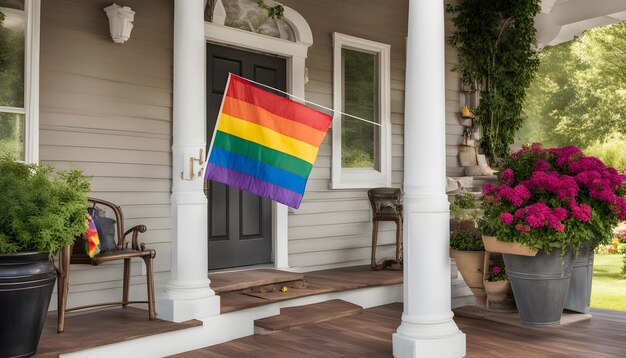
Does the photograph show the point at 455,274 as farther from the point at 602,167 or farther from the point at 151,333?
the point at 151,333

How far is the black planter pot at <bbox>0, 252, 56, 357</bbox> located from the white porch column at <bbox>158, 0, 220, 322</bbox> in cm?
111

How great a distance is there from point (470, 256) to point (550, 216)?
937 mm

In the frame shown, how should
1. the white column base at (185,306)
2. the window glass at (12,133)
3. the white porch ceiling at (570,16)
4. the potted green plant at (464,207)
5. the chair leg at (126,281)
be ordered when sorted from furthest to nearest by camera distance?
1. the white porch ceiling at (570,16)
2. the potted green plant at (464,207)
3. the chair leg at (126,281)
4. the white column base at (185,306)
5. the window glass at (12,133)

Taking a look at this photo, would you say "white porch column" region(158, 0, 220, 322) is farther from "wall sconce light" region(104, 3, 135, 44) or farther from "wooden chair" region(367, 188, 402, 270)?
"wooden chair" region(367, 188, 402, 270)

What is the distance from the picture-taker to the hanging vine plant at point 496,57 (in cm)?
754

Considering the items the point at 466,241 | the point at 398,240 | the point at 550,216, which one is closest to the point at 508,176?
the point at 550,216

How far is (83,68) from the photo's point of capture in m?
4.59

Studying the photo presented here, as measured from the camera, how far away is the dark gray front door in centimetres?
549

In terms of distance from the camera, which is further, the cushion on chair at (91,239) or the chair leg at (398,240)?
the chair leg at (398,240)

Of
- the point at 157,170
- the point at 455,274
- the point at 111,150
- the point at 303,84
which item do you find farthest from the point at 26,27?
the point at 455,274

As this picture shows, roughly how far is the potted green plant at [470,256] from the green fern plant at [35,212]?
2.86m

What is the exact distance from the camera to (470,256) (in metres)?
5.05

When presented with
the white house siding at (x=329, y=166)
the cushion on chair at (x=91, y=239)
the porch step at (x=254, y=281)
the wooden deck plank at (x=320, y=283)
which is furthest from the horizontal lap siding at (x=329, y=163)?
the cushion on chair at (x=91, y=239)

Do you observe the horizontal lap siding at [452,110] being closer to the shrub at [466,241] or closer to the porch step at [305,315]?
the shrub at [466,241]
